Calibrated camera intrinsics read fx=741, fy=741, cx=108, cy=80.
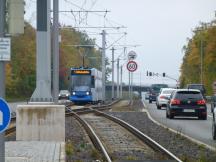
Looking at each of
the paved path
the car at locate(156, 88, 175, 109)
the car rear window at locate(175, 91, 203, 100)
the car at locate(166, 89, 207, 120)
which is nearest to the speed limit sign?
the car at locate(166, 89, 207, 120)

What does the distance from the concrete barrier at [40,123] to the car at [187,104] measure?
17.4 metres

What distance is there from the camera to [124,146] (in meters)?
22.0

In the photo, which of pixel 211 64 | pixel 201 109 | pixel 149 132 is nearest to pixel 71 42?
pixel 211 64

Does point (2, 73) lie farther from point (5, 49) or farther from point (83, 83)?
point (83, 83)

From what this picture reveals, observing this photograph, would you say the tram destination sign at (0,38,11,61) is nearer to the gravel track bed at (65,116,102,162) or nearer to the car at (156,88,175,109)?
the gravel track bed at (65,116,102,162)

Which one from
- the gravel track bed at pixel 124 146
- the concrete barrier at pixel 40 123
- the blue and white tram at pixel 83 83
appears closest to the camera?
the gravel track bed at pixel 124 146

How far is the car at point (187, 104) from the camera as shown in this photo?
1496 inches

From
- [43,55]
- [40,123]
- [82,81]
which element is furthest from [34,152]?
[82,81]

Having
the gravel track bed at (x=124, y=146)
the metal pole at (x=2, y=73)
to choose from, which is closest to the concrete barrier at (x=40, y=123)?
the gravel track bed at (x=124, y=146)

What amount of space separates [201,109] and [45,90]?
17473 mm

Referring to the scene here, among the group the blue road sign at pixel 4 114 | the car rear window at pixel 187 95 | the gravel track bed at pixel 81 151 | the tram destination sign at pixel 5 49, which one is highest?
the tram destination sign at pixel 5 49

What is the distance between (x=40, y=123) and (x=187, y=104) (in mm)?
17932

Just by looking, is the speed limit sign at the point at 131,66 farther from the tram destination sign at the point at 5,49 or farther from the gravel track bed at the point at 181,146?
the tram destination sign at the point at 5,49

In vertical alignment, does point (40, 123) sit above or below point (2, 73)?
below
